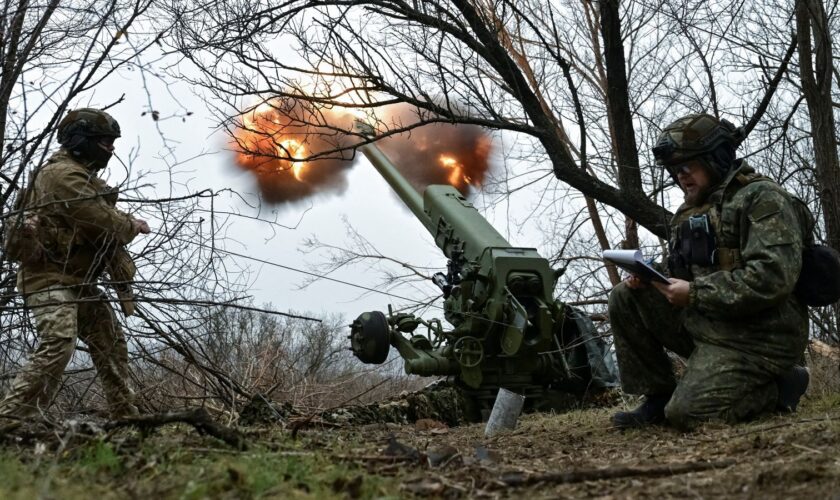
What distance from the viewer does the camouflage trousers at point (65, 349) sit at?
541cm

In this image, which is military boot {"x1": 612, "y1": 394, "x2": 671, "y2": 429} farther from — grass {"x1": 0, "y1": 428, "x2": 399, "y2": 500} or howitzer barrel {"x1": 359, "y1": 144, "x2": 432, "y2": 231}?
howitzer barrel {"x1": 359, "y1": 144, "x2": 432, "y2": 231}

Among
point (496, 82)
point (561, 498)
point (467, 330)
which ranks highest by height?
point (496, 82)

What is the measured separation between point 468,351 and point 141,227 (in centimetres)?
304

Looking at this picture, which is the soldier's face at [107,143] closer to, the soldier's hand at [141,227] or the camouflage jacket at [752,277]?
the soldier's hand at [141,227]

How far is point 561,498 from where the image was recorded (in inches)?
123

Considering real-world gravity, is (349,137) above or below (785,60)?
below

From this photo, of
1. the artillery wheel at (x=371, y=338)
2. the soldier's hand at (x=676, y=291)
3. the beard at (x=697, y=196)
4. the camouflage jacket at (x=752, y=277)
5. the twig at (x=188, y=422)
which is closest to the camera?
the twig at (x=188, y=422)

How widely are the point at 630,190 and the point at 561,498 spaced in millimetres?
5577

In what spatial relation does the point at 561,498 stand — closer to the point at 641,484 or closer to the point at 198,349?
the point at 641,484

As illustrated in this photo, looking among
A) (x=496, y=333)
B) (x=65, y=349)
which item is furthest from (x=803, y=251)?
(x=65, y=349)

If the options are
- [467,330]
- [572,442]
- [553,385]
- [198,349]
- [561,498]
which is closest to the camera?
[561,498]

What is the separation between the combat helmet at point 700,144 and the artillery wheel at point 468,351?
2.79m

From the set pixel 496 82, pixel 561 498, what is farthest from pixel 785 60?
pixel 561 498

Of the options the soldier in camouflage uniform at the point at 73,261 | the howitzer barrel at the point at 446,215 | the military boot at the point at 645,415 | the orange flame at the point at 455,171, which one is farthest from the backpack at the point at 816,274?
the orange flame at the point at 455,171
